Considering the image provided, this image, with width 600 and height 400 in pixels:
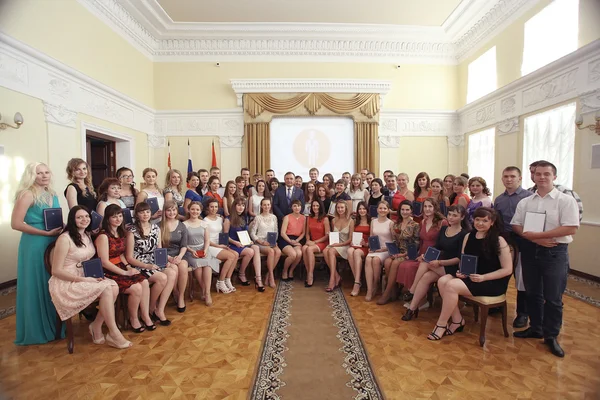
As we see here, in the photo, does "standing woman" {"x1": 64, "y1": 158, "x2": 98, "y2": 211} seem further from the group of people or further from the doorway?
the doorway

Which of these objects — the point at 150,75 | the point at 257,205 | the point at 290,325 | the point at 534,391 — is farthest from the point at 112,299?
the point at 150,75

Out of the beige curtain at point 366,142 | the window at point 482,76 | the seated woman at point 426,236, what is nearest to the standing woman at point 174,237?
the seated woman at point 426,236

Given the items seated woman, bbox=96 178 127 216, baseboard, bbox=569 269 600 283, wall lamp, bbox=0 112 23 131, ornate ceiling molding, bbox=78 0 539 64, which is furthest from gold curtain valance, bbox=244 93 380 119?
baseboard, bbox=569 269 600 283

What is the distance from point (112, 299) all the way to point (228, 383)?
137 cm

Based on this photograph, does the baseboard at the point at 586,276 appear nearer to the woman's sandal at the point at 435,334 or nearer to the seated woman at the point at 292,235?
the woman's sandal at the point at 435,334

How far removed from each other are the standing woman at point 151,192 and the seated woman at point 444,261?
126 inches

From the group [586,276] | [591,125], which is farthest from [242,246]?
[591,125]

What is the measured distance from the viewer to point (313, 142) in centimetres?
856

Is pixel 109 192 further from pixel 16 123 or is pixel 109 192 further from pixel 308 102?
pixel 308 102

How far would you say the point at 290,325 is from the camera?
334cm

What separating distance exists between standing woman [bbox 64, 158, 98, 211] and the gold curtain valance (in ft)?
17.9

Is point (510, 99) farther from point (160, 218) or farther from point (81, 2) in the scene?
point (81, 2)

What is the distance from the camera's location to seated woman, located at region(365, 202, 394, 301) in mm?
4148

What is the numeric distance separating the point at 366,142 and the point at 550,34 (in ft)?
13.6
